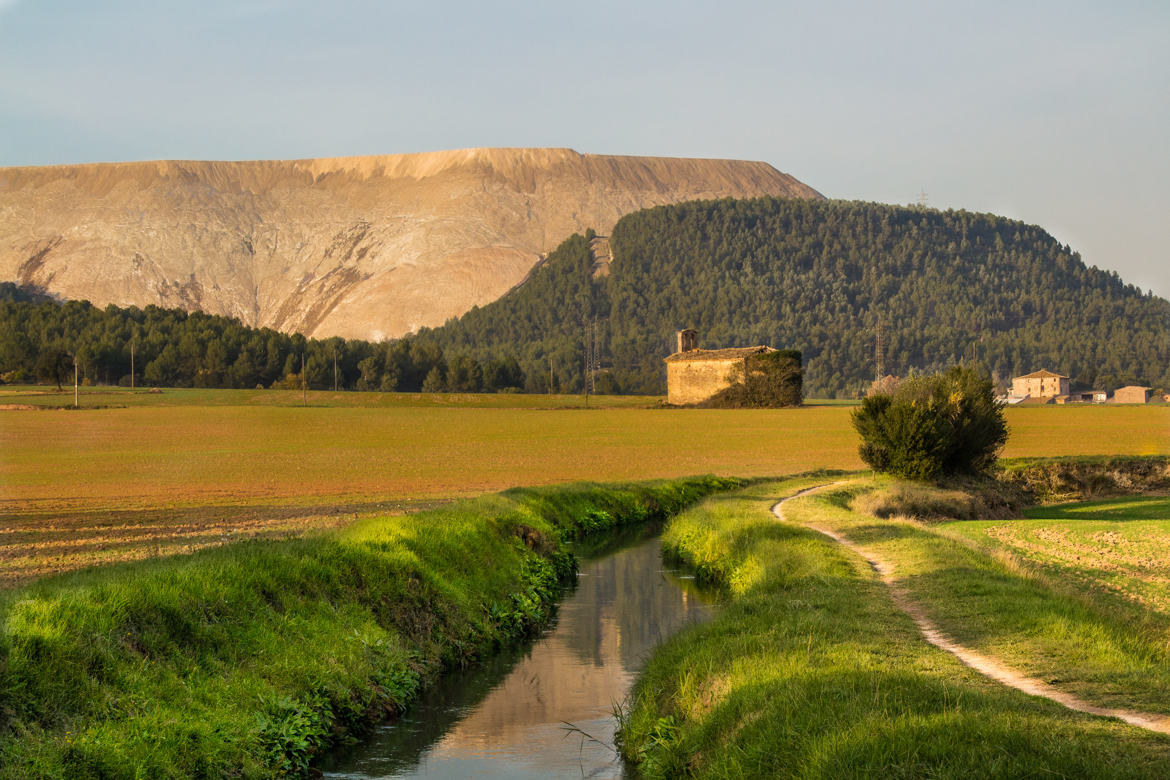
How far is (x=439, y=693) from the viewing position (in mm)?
17594

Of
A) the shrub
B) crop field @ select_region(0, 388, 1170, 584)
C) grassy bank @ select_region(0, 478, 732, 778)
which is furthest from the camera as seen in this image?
the shrub

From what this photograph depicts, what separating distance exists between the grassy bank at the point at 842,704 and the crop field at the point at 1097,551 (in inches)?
102

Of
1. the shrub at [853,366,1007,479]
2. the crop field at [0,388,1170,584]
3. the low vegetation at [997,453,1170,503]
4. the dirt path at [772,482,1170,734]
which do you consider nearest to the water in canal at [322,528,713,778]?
the dirt path at [772,482,1170,734]

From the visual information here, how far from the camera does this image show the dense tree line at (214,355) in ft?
519

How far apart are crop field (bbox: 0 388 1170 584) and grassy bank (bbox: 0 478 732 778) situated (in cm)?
497

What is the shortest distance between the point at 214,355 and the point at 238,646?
530 ft

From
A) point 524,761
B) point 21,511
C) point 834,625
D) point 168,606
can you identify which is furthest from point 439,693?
point 21,511

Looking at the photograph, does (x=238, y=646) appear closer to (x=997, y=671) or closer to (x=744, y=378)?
(x=997, y=671)

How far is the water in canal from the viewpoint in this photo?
14.0 metres

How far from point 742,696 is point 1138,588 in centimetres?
1207

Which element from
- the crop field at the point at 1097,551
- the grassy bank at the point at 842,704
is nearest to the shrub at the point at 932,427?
the crop field at the point at 1097,551

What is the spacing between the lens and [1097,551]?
1013 inches

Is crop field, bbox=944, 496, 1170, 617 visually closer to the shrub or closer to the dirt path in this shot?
the dirt path

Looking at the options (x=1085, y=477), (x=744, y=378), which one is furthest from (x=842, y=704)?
(x=744, y=378)
